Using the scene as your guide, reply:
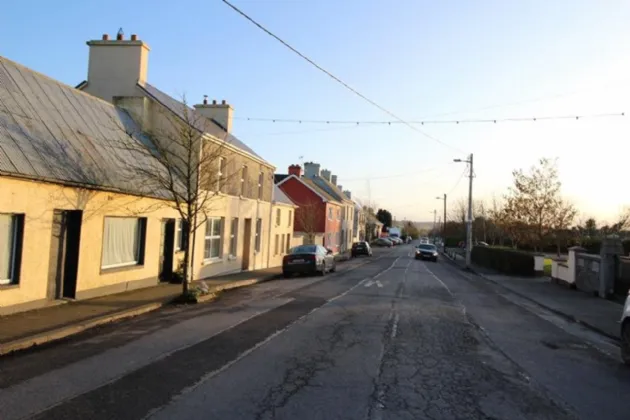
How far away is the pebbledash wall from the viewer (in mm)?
10203

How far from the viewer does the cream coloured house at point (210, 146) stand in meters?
19.1

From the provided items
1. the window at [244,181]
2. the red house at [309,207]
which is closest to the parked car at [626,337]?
the window at [244,181]

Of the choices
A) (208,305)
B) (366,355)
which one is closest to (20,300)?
(208,305)

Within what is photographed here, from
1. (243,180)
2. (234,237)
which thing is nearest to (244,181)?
(243,180)

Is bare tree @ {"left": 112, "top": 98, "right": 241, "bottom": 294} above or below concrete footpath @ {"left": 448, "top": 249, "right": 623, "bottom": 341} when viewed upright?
above

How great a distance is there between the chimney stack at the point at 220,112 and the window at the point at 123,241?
11.8 metres

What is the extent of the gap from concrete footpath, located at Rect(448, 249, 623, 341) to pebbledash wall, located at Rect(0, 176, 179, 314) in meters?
12.1

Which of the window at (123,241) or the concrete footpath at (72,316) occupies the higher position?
the window at (123,241)

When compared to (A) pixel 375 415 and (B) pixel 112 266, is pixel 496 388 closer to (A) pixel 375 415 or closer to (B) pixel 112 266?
(A) pixel 375 415

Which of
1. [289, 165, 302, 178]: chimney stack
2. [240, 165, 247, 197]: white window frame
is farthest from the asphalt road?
[289, 165, 302, 178]: chimney stack

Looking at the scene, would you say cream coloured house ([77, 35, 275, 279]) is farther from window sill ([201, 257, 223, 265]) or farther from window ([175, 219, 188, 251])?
window ([175, 219, 188, 251])

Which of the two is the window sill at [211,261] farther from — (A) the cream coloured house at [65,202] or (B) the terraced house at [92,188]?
(A) the cream coloured house at [65,202]

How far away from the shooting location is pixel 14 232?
10.4 meters

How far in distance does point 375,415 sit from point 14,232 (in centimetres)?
849
